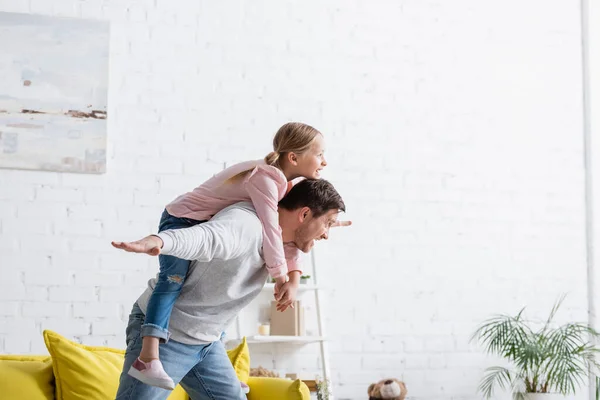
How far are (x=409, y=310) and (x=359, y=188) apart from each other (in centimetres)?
70

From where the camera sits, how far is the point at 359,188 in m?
4.46

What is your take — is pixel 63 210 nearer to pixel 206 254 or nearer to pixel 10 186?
pixel 10 186

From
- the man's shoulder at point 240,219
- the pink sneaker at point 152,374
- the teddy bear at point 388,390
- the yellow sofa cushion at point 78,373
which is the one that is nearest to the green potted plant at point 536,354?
the teddy bear at point 388,390

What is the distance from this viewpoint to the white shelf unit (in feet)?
13.1

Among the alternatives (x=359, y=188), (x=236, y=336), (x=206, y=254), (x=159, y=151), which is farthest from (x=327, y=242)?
(x=206, y=254)

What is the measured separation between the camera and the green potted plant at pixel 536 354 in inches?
165

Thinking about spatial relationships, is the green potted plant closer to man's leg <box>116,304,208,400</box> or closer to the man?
the man

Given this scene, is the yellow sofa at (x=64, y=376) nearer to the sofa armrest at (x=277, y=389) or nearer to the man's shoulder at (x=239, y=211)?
the sofa armrest at (x=277, y=389)

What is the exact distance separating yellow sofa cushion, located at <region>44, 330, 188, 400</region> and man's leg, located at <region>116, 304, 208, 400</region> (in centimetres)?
81

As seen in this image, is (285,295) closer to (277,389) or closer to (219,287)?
(219,287)

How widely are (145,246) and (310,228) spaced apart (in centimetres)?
69

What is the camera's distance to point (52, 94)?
4105mm

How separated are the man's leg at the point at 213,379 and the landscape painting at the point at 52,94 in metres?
1.92

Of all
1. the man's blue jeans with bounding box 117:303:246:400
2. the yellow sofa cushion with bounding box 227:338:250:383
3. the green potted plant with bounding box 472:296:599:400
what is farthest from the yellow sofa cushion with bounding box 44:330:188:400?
the green potted plant with bounding box 472:296:599:400
